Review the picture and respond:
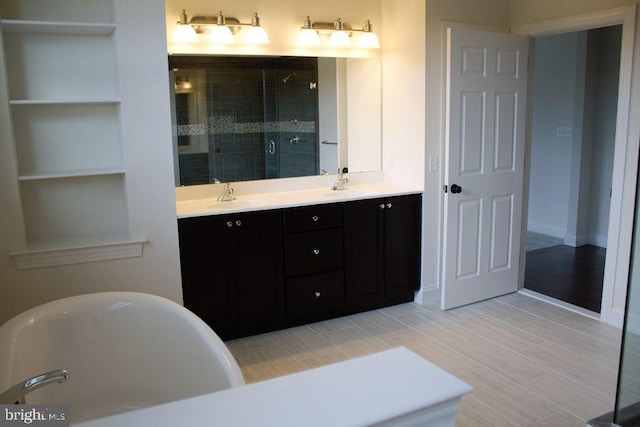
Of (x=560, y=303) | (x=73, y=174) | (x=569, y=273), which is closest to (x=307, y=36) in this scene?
(x=73, y=174)

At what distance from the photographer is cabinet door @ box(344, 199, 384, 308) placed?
159 inches

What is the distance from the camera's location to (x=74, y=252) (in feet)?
10.3

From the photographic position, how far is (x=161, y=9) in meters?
3.18

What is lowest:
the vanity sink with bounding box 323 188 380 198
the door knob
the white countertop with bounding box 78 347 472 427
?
the white countertop with bounding box 78 347 472 427

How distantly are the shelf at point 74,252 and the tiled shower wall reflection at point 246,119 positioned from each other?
789 mm

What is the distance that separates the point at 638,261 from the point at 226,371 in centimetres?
185

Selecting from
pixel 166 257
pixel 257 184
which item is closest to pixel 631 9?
pixel 257 184

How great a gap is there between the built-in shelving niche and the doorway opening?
3.92 meters

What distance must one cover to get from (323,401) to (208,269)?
8.37 feet

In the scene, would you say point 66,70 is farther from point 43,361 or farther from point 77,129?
point 43,361

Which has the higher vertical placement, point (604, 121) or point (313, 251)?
point (604, 121)

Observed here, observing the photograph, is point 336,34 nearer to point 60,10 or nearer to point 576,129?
point 60,10

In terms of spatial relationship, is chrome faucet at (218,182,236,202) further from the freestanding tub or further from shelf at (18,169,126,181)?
the freestanding tub

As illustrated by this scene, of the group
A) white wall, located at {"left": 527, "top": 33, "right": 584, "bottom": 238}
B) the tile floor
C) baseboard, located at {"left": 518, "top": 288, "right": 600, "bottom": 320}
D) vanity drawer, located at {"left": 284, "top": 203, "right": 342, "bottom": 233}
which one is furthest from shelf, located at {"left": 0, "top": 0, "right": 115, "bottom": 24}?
white wall, located at {"left": 527, "top": 33, "right": 584, "bottom": 238}
